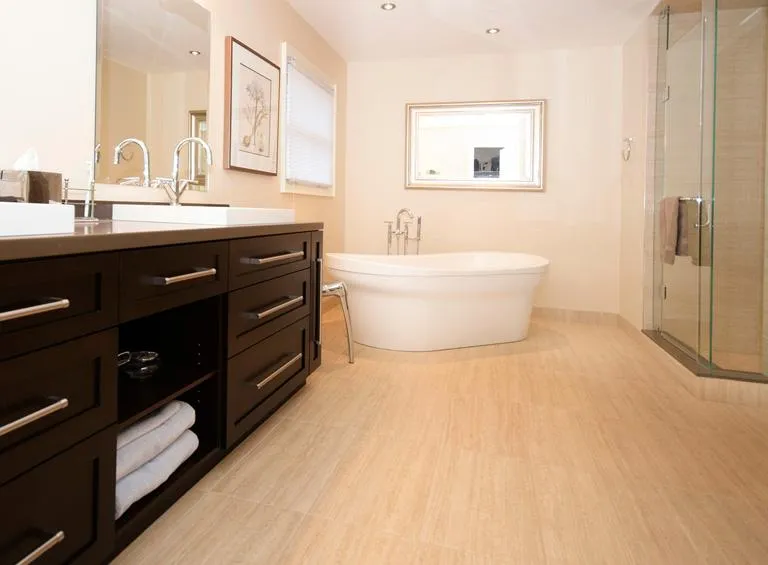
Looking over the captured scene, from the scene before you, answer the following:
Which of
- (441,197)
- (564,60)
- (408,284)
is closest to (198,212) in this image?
(408,284)

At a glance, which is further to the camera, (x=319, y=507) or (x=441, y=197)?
(x=441, y=197)

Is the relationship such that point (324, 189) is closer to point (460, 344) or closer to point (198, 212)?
point (460, 344)

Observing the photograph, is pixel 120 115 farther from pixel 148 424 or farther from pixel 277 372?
pixel 148 424

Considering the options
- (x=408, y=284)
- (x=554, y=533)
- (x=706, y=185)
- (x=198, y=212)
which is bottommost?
(x=554, y=533)

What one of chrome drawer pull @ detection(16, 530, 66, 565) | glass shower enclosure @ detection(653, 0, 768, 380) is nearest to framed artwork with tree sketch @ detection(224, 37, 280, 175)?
chrome drawer pull @ detection(16, 530, 66, 565)

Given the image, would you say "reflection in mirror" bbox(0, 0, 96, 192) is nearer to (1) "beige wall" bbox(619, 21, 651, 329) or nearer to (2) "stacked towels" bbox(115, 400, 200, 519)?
(2) "stacked towels" bbox(115, 400, 200, 519)

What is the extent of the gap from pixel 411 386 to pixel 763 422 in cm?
153

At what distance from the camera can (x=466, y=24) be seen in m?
3.67

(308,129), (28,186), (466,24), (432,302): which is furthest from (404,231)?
(28,186)

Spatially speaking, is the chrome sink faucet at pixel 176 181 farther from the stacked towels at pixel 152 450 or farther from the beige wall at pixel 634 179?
the beige wall at pixel 634 179

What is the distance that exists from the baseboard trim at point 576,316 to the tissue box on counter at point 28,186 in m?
3.70

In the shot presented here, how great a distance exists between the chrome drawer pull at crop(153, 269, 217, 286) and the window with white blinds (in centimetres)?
211

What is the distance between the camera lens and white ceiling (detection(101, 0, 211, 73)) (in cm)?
200

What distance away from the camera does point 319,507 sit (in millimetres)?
1466
